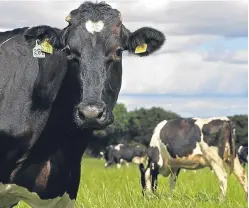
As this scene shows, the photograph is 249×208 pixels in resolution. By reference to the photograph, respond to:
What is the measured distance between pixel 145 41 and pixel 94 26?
83 cm

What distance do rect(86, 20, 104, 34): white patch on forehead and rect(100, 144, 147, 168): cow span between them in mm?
43517

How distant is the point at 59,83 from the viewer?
717 cm

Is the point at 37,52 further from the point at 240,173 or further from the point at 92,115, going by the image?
the point at 240,173

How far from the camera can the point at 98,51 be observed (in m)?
6.55

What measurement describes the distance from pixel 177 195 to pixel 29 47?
3.58 meters

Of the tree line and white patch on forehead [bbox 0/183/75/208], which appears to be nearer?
white patch on forehead [bbox 0/183/75/208]

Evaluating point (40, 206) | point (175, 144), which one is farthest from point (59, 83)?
point (175, 144)

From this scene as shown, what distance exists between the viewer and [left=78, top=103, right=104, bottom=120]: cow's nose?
604cm

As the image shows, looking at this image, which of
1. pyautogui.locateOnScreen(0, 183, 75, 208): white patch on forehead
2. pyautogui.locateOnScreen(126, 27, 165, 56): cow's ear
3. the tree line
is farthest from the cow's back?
the tree line

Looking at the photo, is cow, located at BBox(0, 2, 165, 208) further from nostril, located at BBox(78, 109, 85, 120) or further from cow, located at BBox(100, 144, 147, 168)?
cow, located at BBox(100, 144, 147, 168)

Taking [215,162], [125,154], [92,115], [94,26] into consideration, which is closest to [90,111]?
[92,115]

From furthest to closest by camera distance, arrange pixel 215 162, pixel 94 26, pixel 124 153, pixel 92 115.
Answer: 1. pixel 124 153
2. pixel 215 162
3. pixel 94 26
4. pixel 92 115

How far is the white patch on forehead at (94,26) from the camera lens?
6.70 m

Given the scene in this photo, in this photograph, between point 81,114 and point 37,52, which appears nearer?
point 81,114
